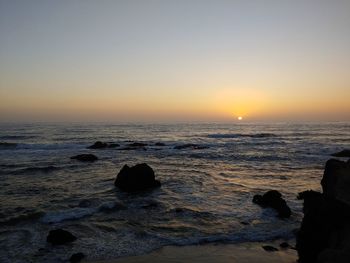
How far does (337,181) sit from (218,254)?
3.97 meters

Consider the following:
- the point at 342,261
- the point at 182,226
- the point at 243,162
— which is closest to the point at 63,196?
the point at 182,226

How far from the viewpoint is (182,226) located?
13.5 m

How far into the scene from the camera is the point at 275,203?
15961mm

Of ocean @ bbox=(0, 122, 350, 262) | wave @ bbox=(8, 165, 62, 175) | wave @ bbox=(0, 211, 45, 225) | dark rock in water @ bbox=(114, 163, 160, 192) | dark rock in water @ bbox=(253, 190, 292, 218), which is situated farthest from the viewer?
wave @ bbox=(8, 165, 62, 175)

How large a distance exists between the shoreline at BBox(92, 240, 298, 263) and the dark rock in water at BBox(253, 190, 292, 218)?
11.9 feet

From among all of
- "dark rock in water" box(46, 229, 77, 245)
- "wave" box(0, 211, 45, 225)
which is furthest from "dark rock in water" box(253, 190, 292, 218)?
"wave" box(0, 211, 45, 225)

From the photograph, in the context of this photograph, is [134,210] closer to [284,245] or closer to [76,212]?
[76,212]

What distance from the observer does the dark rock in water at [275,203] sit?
1499cm

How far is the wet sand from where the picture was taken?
33.0 feet

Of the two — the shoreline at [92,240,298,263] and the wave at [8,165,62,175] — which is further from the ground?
the shoreline at [92,240,298,263]

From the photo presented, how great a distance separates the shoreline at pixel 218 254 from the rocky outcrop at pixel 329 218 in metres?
0.87

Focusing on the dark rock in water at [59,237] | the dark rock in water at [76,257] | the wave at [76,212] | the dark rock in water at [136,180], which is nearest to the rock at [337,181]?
the dark rock in water at [76,257]

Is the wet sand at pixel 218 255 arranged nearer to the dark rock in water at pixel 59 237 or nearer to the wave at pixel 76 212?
the dark rock in water at pixel 59 237

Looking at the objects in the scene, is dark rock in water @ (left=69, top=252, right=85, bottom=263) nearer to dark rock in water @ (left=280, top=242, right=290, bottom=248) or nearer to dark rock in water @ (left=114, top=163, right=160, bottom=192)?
dark rock in water @ (left=280, top=242, right=290, bottom=248)
